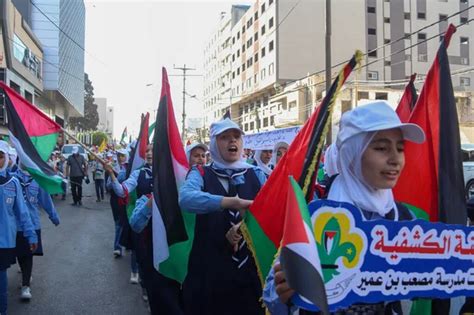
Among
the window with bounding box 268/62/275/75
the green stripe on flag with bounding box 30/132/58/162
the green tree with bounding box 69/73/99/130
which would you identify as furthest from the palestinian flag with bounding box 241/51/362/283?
the green tree with bounding box 69/73/99/130

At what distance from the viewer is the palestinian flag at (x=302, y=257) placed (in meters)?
1.55

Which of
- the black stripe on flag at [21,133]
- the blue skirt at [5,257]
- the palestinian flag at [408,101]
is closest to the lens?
the palestinian flag at [408,101]

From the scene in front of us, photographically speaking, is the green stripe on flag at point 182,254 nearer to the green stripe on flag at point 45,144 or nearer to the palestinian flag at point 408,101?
the palestinian flag at point 408,101

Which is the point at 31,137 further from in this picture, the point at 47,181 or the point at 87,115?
the point at 87,115

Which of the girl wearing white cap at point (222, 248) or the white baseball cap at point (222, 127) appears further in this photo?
the white baseball cap at point (222, 127)

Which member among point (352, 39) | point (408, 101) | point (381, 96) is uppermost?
point (352, 39)

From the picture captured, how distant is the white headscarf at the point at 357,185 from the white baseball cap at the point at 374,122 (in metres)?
0.04

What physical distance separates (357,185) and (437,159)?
2.98 ft

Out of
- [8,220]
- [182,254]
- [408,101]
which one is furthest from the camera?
[8,220]

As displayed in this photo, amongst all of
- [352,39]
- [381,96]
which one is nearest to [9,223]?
[381,96]

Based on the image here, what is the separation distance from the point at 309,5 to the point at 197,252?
51.2 m

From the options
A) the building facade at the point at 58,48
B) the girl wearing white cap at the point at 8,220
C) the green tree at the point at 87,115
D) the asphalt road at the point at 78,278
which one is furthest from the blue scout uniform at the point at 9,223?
the green tree at the point at 87,115

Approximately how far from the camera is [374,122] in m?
1.95

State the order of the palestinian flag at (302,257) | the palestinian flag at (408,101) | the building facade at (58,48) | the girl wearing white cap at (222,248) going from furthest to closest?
the building facade at (58,48) → the palestinian flag at (408,101) → the girl wearing white cap at (222,248) → the palestinian flag at (302,257)
